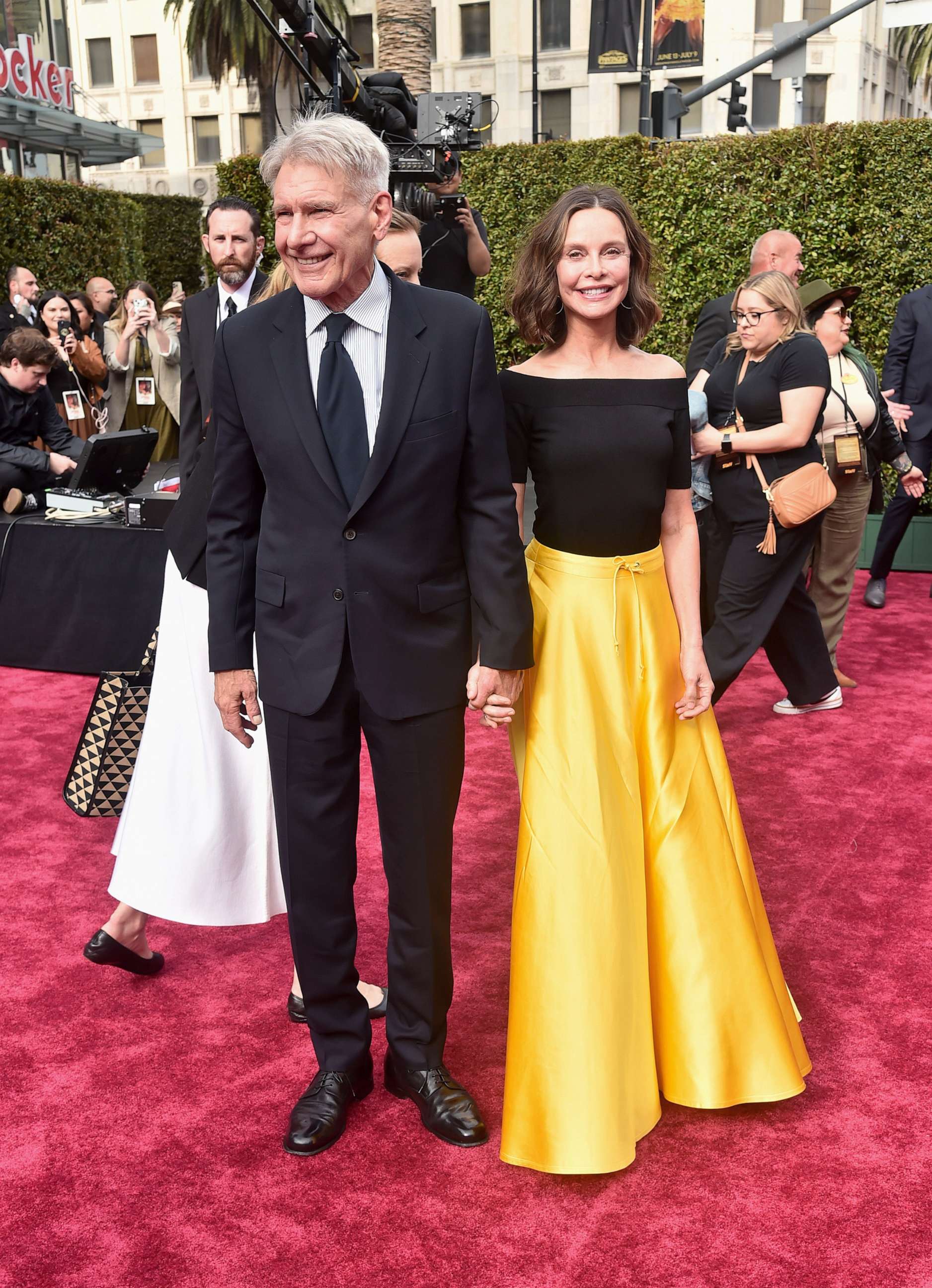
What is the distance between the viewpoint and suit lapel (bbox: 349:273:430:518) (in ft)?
7.48

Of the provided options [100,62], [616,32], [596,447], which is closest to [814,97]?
[616,32]

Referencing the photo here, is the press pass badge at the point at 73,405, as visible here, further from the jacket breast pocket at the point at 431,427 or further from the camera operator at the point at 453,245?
the jacket breast pocket at the point at 431,427

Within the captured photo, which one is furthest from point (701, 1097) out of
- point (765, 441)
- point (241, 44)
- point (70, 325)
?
point (241, 44)

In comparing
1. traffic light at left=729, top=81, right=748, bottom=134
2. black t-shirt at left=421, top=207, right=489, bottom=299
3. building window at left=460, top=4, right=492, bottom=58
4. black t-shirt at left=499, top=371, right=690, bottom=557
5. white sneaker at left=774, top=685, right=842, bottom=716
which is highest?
building window at left=460, top=4, right=492, bottom=58

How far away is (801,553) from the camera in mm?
5227

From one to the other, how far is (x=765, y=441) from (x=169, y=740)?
Answer: 2866 millimetres

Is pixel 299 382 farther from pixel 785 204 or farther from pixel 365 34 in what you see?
pixel 365 34

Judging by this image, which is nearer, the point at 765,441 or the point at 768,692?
the point at 765,441

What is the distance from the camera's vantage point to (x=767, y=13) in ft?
136

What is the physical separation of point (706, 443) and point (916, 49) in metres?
41.6

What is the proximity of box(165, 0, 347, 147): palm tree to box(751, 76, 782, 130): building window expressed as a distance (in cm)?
1774

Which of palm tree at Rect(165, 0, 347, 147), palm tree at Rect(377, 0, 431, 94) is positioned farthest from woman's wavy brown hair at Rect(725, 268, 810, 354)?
palm tree at Rect(165, 0, 347, 147)

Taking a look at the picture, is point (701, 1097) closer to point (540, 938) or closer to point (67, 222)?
point (540, 938)

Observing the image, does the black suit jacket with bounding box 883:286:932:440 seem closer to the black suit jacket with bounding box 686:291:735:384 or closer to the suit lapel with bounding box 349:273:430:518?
the black suit jacket with bounding box 686:291:735:384
